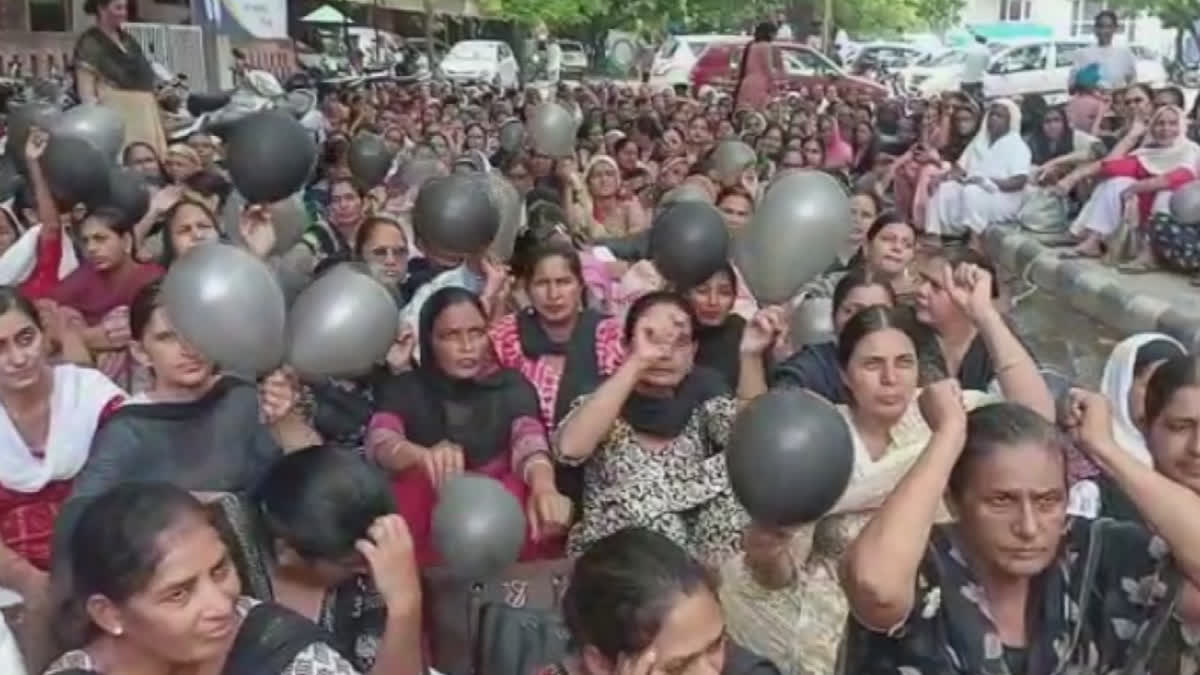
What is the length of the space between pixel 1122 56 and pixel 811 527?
1166cm

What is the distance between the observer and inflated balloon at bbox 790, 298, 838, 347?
4547 mm

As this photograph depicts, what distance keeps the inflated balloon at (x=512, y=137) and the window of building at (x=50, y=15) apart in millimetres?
8419

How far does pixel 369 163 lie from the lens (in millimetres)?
7434

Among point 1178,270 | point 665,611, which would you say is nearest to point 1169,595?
point 665,611

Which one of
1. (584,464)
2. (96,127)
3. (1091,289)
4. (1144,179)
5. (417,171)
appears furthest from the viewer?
(1144,179)

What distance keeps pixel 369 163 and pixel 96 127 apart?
1.49 meters

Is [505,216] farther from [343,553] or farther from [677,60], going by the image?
[677,60]

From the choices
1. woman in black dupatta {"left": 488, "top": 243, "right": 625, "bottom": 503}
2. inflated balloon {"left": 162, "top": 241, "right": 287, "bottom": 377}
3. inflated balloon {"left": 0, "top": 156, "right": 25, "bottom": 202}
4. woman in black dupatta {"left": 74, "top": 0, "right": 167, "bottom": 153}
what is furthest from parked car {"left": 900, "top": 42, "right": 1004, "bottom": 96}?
inflated balloon {"left": 162, "top": 241, "right": 287, "bottom": 377}

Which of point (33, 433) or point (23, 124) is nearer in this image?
point (33, 433)

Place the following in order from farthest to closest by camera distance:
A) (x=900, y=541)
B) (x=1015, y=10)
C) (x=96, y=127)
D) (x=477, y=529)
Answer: (x=1015, y=10) < (x=96, y=127) < (x=477, y=529) < (x=900, y=541)

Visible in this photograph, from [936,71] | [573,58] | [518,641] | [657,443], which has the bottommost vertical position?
[573,58]

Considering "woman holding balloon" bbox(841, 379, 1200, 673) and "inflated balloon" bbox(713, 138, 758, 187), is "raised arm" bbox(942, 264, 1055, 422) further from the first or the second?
"inflated balloon" bbox(713, 138, 758, 187)

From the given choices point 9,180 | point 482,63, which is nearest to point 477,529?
point 9,180

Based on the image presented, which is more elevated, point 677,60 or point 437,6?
point 437,6
